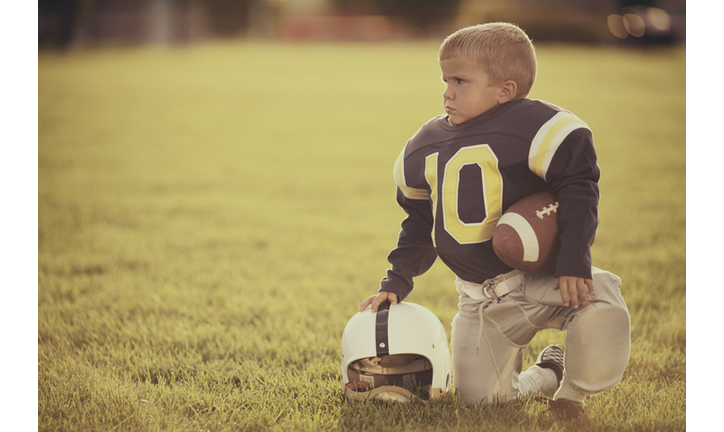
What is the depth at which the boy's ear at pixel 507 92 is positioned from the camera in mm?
2424

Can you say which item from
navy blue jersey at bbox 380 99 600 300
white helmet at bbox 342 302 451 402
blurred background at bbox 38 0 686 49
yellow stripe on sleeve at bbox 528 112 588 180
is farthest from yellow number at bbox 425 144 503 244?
blurred background at bbox 38 0 686 49

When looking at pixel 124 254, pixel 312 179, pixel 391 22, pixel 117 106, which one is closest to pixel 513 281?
pixel 124 254

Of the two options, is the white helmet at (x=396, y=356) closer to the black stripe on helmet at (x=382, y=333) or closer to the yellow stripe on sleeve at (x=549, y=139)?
the black stripe on helmet at (x=382, y=333)

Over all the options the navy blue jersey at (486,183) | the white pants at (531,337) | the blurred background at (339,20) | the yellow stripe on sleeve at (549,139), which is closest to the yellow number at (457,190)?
the navy blue jersey at (486,183)

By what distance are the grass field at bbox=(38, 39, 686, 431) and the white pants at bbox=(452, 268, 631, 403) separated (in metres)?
0.14

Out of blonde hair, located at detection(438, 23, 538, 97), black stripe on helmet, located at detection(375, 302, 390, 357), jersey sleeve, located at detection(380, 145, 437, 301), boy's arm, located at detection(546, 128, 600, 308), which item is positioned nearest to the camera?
boy's arm, located at detection(546, 128, 600, 308)

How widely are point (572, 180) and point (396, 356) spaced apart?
3.43 ft

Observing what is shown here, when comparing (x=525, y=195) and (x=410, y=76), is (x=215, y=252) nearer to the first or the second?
(x=525, y=195)

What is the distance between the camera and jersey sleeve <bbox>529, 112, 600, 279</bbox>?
87.4 inches

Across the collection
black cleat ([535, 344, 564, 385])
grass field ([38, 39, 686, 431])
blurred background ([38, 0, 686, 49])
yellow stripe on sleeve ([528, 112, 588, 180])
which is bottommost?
grass field ([38, 39, 686, 431])

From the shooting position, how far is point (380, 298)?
2.69 metres

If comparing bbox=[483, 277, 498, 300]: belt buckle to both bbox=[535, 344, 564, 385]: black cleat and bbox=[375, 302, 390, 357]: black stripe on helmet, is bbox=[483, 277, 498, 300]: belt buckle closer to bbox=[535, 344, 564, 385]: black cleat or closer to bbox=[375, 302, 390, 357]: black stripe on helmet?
bbox=[375, 302, 390, 357]: black stripe on helmet

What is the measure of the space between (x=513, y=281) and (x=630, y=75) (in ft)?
59.9

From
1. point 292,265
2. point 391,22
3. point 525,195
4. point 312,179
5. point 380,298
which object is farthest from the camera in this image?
point 391,22
